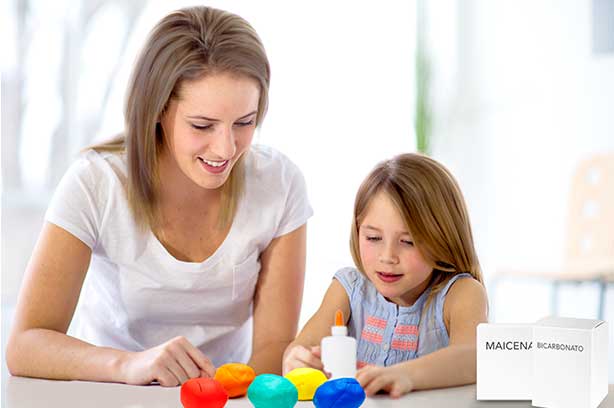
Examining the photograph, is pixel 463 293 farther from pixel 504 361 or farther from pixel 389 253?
pixel 504 361

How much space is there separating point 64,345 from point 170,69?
0.53 meters

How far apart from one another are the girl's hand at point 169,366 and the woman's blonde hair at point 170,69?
0.39m

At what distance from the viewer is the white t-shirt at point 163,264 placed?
1562 mm

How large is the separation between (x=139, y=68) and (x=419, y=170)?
59 centimetres

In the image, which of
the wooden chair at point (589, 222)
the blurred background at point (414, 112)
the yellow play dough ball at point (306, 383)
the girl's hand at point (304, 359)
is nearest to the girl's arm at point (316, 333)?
the girl's hand at point (304, 359)

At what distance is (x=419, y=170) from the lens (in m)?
1.64

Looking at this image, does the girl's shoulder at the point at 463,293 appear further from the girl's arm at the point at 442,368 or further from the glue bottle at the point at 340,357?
the glue bottle at the point at 340,357

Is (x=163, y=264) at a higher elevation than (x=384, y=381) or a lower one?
higher

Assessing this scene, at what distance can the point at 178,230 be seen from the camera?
1.65 meters

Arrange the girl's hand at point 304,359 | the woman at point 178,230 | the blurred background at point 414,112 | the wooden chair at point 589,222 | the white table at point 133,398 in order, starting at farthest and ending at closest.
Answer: the wooden chair at point 589,222
the blurred background at point 414,112
the woman at point 178,230
the girl's hand at point 304,359
the white table at point 133,398

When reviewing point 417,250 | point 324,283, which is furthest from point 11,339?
point 324,283

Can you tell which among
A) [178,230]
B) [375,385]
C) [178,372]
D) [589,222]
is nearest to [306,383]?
[375,385]

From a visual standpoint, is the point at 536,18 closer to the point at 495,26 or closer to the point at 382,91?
the point at 495,26

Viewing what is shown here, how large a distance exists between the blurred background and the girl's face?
202 cm
